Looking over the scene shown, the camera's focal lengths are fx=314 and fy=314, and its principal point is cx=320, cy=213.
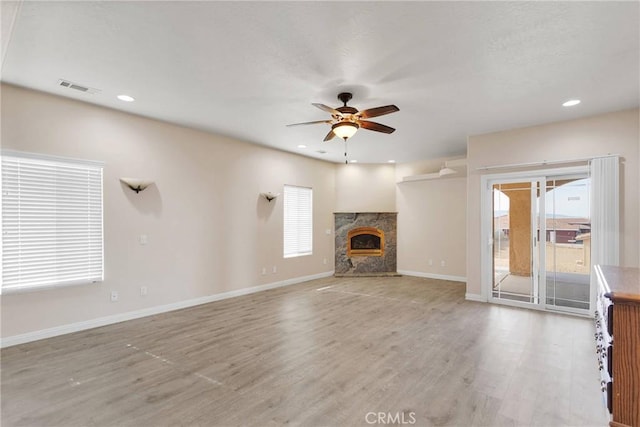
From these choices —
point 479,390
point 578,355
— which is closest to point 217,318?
point 479,390

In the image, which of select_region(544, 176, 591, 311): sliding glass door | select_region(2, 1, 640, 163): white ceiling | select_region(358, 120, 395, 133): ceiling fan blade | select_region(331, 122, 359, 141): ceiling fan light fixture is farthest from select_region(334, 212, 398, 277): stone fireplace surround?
select_region(331, 122, 359, 141): ceiling fan light fixture

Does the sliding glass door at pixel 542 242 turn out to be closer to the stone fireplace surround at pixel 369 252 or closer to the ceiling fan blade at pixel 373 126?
the ceiling fan blade at pixel 373 126

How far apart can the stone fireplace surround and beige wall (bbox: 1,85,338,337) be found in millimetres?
1654

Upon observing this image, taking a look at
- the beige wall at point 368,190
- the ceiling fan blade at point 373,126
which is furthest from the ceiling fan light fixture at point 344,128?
the beige wall at point 368,190

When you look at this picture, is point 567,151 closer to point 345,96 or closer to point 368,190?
point 345,96

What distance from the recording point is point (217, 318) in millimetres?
4449

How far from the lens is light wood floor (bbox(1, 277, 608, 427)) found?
227cm

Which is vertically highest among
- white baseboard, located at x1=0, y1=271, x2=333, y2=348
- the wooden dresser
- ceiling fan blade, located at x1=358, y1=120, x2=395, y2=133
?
ceiling fan blade, located at x1=358, y1=120, x2=395, y2=133

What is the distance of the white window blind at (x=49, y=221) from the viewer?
3477 mm

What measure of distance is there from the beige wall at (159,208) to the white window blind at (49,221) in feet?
0.43

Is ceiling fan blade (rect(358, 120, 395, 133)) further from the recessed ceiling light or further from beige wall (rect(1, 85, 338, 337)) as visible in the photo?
beige wall (rect(1, 85, 338, 337))

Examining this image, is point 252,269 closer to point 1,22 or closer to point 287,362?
point 287,362

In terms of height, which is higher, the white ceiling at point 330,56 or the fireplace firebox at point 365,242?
the white ceiling at point 330,56

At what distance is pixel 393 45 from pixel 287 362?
3050 mm
